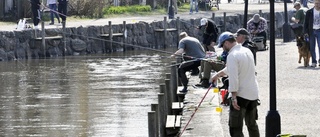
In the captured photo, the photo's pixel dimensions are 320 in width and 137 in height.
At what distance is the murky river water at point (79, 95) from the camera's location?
66.4 feet

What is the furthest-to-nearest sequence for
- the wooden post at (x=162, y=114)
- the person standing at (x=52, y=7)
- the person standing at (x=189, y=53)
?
the person standing at (x=52, y=7) < the person standing at (x=189, y=53) < the wooden post at (x=162, y=114)

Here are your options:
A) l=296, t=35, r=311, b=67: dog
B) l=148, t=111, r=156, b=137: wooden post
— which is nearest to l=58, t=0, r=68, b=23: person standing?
l=296, t=35, r=311, b=67: dog

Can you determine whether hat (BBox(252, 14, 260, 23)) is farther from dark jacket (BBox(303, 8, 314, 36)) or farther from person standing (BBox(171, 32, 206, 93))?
person standing (BBox(171, 32, 206, 93))

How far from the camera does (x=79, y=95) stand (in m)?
25.9

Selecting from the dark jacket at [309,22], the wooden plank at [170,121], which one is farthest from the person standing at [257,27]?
the wooden plank at [170,121]

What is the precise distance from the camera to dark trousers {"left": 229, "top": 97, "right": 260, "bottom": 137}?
13.8m

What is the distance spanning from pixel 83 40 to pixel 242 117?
27144 millimetres

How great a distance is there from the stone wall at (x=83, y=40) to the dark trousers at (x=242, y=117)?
63.1ft

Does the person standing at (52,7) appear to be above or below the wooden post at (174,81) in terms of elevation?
above

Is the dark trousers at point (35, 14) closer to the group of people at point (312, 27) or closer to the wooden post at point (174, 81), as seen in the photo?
the group of people at point (312, 27)

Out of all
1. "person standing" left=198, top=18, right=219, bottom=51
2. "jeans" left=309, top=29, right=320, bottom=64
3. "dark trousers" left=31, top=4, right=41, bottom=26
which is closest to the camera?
"jeans" left=309, top=29, right=320, bottom=64

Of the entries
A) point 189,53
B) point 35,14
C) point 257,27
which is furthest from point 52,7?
point 189,53

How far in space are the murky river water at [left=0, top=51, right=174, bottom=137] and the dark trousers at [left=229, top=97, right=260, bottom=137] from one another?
5085mm

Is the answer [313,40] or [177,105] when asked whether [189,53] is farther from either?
[313,40]
